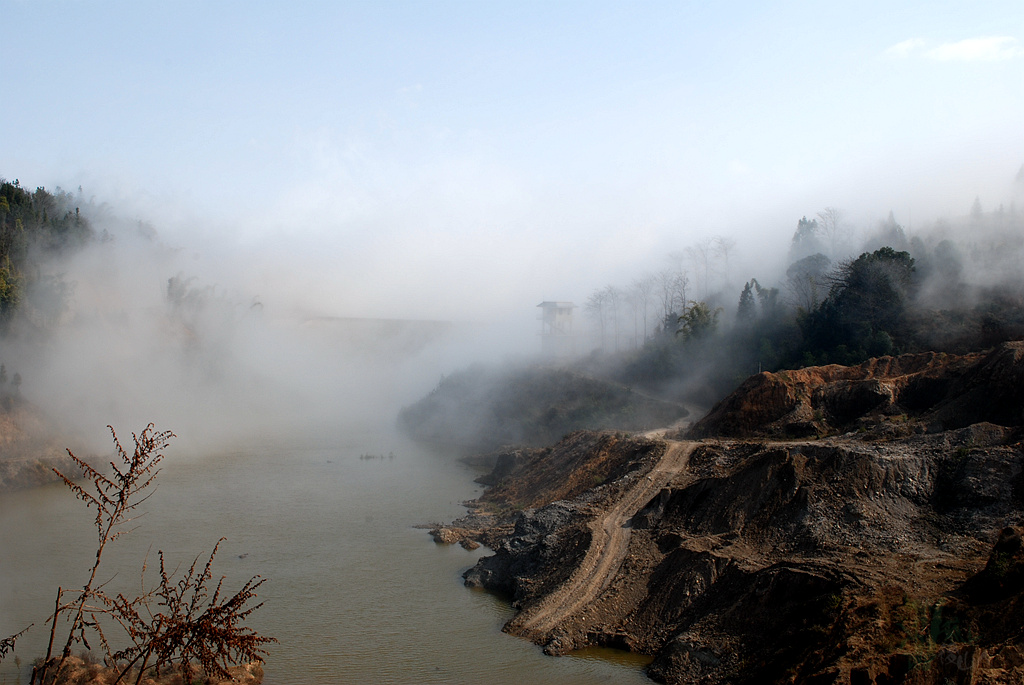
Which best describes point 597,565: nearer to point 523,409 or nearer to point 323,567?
point 323,567

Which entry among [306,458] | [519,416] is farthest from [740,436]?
[306,458]

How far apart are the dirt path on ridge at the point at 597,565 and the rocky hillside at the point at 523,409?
68.8ft

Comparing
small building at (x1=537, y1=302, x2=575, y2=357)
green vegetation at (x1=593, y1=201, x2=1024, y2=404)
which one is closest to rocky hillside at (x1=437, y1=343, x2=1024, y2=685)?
green vegetation at (x1=593, y1=201, x2=1024, y2=404)

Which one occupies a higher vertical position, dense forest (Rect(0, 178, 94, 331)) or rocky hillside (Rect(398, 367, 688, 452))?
dense forest (Rect(0, 178, 94, 331))

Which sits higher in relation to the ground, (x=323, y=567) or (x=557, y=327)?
(x=557, y=327)

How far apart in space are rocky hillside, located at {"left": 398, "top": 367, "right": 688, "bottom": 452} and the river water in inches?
446

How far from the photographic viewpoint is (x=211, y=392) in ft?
304

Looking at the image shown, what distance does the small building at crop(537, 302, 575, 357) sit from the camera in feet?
314

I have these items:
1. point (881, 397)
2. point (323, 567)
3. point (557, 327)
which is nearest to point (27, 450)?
point (323, 567)

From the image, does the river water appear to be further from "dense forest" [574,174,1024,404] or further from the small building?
the small building

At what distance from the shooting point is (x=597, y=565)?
2433cm

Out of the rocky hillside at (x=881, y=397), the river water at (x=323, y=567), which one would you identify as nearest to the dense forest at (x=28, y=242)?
the river water at (x=323, y=567)

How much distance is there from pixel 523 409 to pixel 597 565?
Answer: 4167 centimetres

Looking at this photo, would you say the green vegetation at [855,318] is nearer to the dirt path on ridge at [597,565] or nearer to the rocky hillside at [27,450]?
the dirt path on ridge at [597,565]
